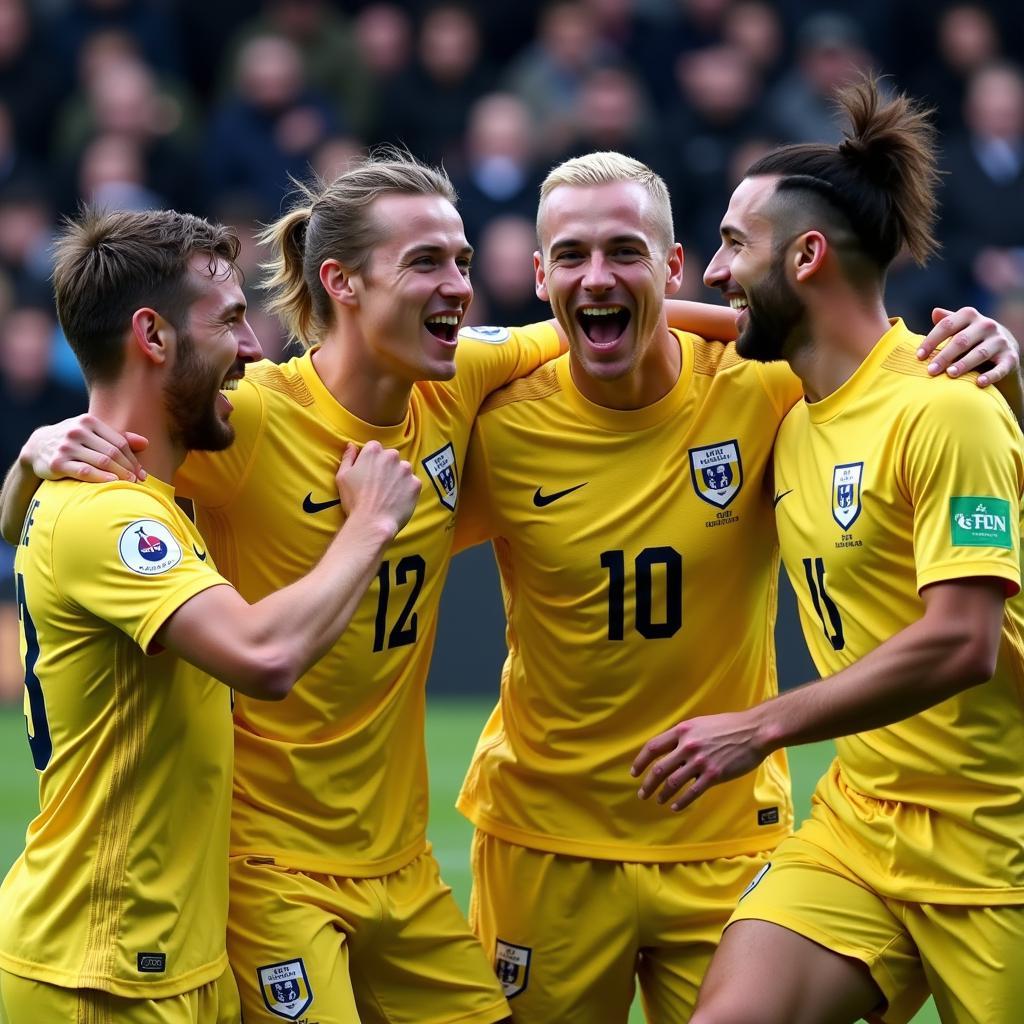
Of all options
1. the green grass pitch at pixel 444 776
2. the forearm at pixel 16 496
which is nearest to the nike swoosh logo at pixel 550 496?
the forearm at pixel 16 496

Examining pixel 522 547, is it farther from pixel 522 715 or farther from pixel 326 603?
pixel 326 603

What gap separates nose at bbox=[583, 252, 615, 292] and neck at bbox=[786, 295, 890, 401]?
1.81 feet

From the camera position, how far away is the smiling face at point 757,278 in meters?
5.00

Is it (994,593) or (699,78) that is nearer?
(994,593)

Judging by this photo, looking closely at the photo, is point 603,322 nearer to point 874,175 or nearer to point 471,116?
point 874,175

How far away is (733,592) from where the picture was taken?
17.1 feet

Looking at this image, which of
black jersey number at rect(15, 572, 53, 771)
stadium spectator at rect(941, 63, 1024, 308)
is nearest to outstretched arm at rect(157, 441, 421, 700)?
black jersey number at rect(15, 572, 53, 771)

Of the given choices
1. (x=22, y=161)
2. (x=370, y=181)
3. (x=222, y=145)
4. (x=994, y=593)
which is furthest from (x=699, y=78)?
(x=994, y=593)

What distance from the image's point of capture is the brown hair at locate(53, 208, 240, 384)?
4.49m

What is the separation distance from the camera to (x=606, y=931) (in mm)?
5211

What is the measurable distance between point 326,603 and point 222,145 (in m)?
10.1

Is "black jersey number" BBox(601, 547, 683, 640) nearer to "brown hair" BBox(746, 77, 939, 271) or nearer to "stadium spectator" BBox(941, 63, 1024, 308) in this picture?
"brown hair" BBox(746, 77, 939, 271)

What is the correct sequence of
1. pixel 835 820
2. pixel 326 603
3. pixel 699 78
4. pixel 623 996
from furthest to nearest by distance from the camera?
pixel 699 78 < pixel 623 996 < pixel 835 820 < pixel 326 603

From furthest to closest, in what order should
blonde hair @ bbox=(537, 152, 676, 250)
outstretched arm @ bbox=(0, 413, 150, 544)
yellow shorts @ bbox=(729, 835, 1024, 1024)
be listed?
blonde hair @ bbox=(537, 152, 676, 250)
yellow shorts @ bbox=(729, 835, 1024, 1024)
outstretched arm @ bbox=(0, 413, 150, 544)
